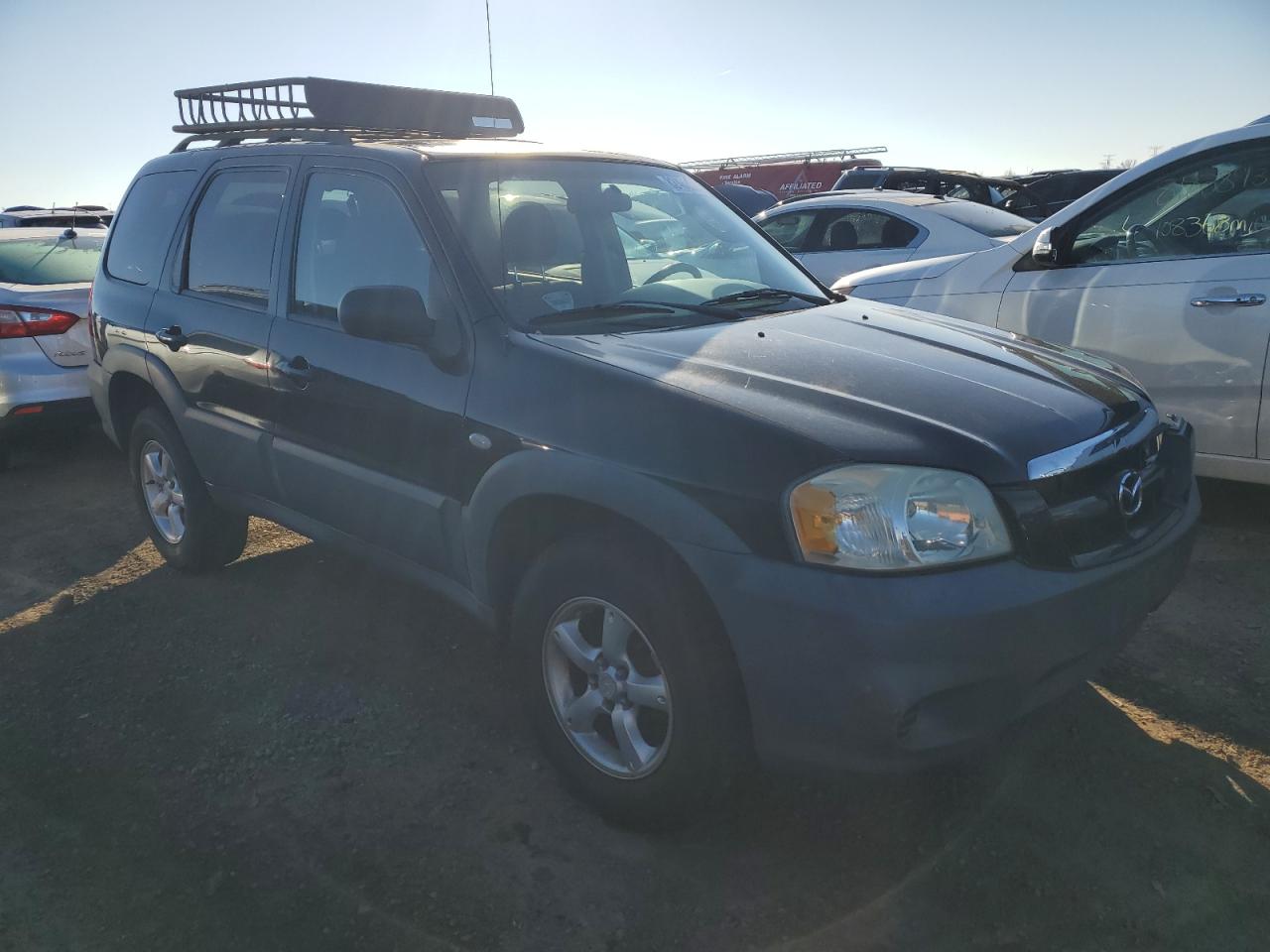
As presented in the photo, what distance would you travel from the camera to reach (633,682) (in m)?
2.55

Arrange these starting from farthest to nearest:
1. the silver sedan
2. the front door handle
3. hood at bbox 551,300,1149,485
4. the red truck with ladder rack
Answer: the red truck with ladder rack
the silver sedan
the front door handle
hood at bbox 551,300,1149,485

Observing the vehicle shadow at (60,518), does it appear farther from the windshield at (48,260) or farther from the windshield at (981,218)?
the windshield at (981,218)

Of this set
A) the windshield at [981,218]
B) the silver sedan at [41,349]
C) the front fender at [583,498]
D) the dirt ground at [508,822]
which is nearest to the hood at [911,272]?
the windshield at [981,218]

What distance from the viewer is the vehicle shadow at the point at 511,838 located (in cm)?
237

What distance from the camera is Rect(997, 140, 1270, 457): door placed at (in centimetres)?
429

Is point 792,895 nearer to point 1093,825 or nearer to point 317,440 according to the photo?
point 1093,825

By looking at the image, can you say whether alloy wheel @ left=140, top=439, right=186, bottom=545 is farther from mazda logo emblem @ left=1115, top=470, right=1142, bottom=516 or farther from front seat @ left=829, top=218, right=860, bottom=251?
front seat @ left=829, top=218, right=860, bottom=251

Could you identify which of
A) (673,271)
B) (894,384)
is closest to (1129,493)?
(894,384)

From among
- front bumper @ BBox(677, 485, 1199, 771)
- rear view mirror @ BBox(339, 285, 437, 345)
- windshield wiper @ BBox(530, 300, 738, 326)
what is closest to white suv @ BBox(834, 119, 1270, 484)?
windshield wiper @ BBox(530, 300, 738, 326)

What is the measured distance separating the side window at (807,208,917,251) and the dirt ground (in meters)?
4.37

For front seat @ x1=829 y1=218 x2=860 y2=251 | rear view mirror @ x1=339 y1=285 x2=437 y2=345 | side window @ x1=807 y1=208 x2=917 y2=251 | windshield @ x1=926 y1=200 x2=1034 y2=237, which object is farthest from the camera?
front seat @ x1=829 y1=218 x2=860 y2=251

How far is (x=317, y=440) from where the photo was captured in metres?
3.49

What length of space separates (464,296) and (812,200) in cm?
595

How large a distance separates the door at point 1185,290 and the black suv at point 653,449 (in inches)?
59.6
